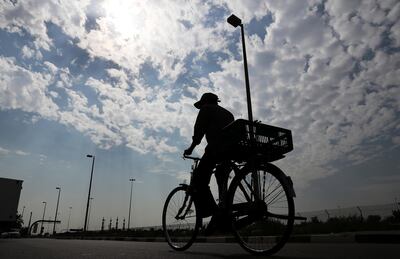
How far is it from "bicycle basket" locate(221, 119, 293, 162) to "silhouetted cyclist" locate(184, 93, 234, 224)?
2.01 feet

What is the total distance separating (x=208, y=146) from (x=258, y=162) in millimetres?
972

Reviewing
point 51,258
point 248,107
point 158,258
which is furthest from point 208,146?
point 248,107

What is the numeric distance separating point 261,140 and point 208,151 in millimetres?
1056

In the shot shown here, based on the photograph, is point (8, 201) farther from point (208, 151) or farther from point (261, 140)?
point (261, 140)

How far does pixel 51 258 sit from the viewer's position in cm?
498

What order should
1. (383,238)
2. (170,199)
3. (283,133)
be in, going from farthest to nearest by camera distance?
(383,238) → (170,199) → (283,133)

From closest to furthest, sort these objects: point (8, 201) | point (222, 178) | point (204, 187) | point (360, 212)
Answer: point (222, 178)
point (204, 187)
point (360, 212)
point (8, 201)

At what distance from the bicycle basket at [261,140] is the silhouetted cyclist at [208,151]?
613 mm

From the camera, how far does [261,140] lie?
461cm

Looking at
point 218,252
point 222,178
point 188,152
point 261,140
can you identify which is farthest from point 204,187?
point 261,140

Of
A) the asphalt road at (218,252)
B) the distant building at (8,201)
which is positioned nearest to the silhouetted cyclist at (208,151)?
the asphalt road at (218,252)

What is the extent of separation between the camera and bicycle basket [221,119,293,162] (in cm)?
455

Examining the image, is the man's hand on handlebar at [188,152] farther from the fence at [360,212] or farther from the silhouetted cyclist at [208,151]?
the fence at [360,212]

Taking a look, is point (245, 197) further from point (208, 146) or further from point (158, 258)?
point (158, 258)
